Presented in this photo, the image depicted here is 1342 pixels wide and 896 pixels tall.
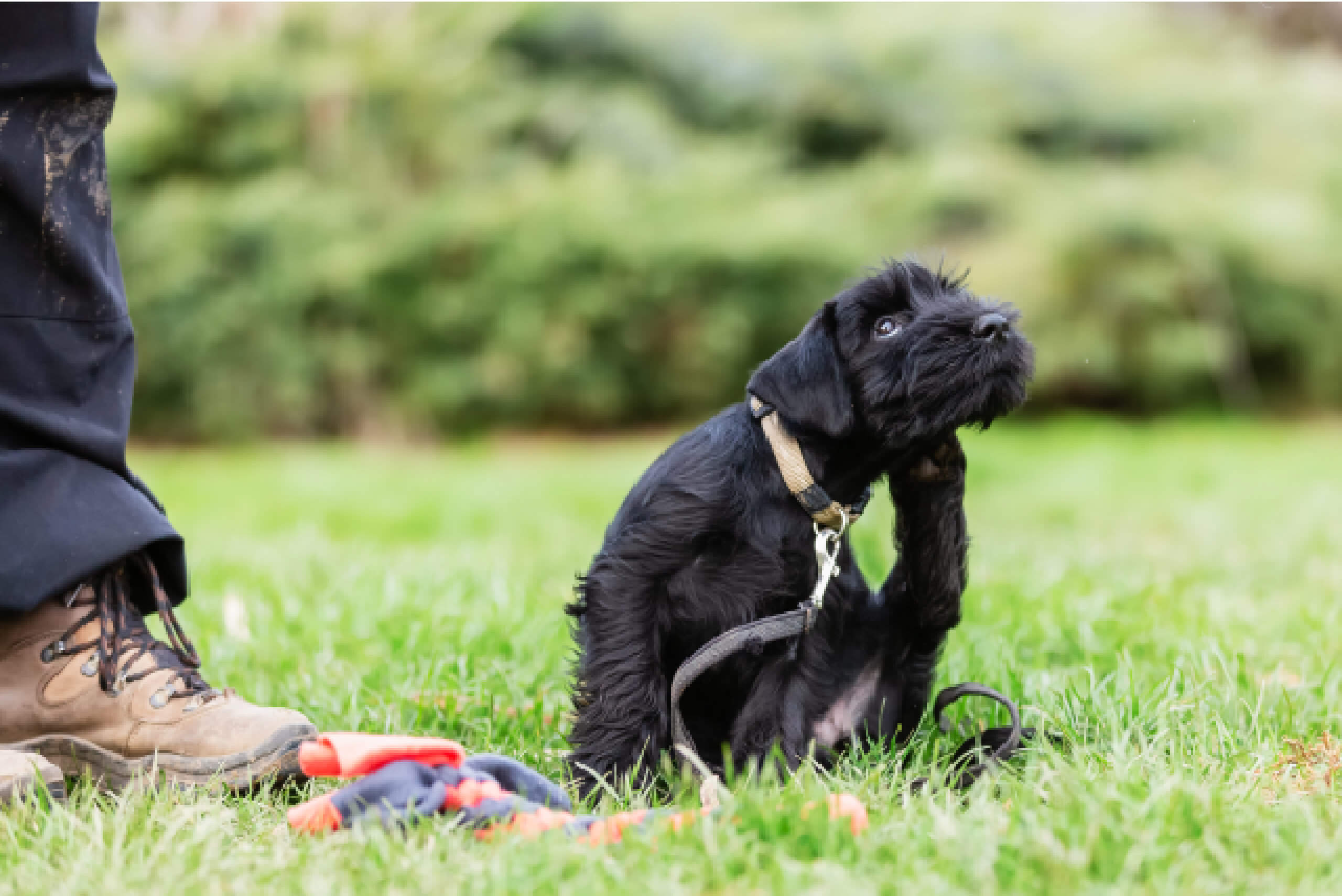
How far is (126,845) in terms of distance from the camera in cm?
177

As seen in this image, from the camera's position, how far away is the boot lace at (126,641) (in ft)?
7.36

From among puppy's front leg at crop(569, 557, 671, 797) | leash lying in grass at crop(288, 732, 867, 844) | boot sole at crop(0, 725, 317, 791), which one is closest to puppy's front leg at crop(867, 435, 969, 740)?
puppy's front leg at crop(569, 557, 671, 797)

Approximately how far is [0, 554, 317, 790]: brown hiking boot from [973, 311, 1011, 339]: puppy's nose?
143 centimetres

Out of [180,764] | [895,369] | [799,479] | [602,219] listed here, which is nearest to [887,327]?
[895,369]

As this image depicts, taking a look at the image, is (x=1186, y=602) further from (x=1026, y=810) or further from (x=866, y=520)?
(x=1026, y=810)

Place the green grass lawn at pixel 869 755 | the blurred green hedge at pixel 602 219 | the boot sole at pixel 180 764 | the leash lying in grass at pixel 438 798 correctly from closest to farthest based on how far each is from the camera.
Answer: the green grass lawn at pixel 869 755 → the leash lying in grass at pixel 438 798 → the boot sole at pixel 180 764 → the blurred green hedge at pixel 602 219

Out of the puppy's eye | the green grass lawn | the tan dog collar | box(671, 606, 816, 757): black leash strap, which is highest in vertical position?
the puppy's eye

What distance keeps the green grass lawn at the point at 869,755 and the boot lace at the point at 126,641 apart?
261mm

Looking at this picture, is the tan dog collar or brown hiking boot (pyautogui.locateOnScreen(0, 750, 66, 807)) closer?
brown hiking boot (pyautogui.locateOnScreen(0, 750, 66, 807))

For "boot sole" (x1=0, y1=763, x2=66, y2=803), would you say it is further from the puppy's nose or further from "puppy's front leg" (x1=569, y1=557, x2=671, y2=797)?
the puppy's nose

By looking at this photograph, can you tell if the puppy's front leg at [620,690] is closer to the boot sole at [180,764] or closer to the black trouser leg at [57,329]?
the boot sole at [180,764]

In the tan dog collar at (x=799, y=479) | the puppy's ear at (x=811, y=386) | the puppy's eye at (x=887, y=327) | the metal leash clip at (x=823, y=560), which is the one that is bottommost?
the metal leash clip at (x=823, y=560)

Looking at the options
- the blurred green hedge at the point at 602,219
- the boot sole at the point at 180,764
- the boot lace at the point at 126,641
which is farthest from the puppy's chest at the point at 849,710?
the blurred green hedge at the point at 602,219

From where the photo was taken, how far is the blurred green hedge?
10359mm
